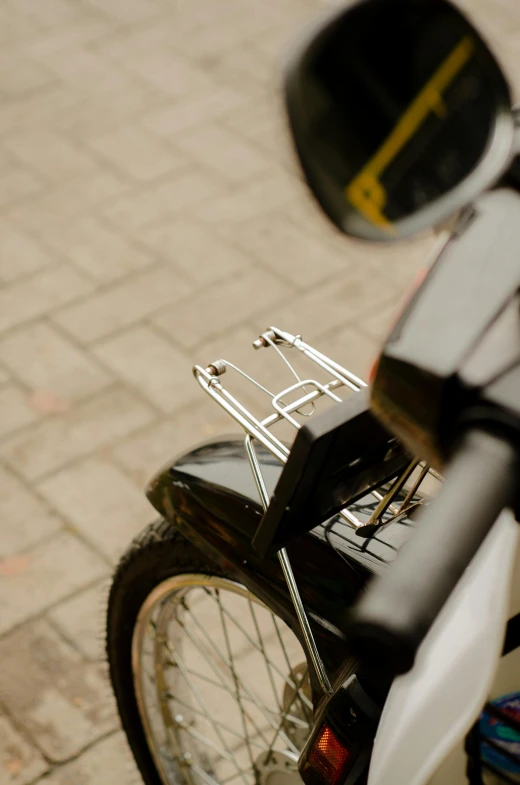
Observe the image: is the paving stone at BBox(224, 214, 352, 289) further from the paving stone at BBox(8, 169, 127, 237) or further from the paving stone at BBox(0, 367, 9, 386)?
the paving stone at BBox(0, 367, 9, 386)

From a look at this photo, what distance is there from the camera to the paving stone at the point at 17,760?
2170 mm

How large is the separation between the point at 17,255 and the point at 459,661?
3255mm

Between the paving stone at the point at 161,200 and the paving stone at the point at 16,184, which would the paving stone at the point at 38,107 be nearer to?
the paving stone at the point at 16,184

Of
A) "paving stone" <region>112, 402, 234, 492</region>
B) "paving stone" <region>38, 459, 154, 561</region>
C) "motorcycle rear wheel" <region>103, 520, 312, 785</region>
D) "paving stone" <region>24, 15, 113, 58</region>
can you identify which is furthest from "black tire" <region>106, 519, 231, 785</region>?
"paving stone" <region>24, 15, 113, 58</region>

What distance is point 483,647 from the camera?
0.82 meters

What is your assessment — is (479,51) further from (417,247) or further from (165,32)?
(165,32)

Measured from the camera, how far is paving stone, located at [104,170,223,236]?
3.94m

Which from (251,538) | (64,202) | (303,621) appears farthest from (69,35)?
(303,621)

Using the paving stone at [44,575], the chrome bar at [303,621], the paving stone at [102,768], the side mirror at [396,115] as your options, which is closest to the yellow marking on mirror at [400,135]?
the side mirror at [396,115]

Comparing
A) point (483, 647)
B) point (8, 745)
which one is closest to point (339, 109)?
point (483, 647)

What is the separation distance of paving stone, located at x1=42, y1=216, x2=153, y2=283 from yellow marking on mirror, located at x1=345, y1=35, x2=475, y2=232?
3.03m

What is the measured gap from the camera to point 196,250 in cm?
379

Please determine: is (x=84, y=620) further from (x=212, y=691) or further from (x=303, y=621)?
(x=303, y=621)

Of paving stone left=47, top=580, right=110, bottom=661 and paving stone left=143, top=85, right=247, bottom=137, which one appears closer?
paving stone left=47, top=580, right=110, bottom=661
